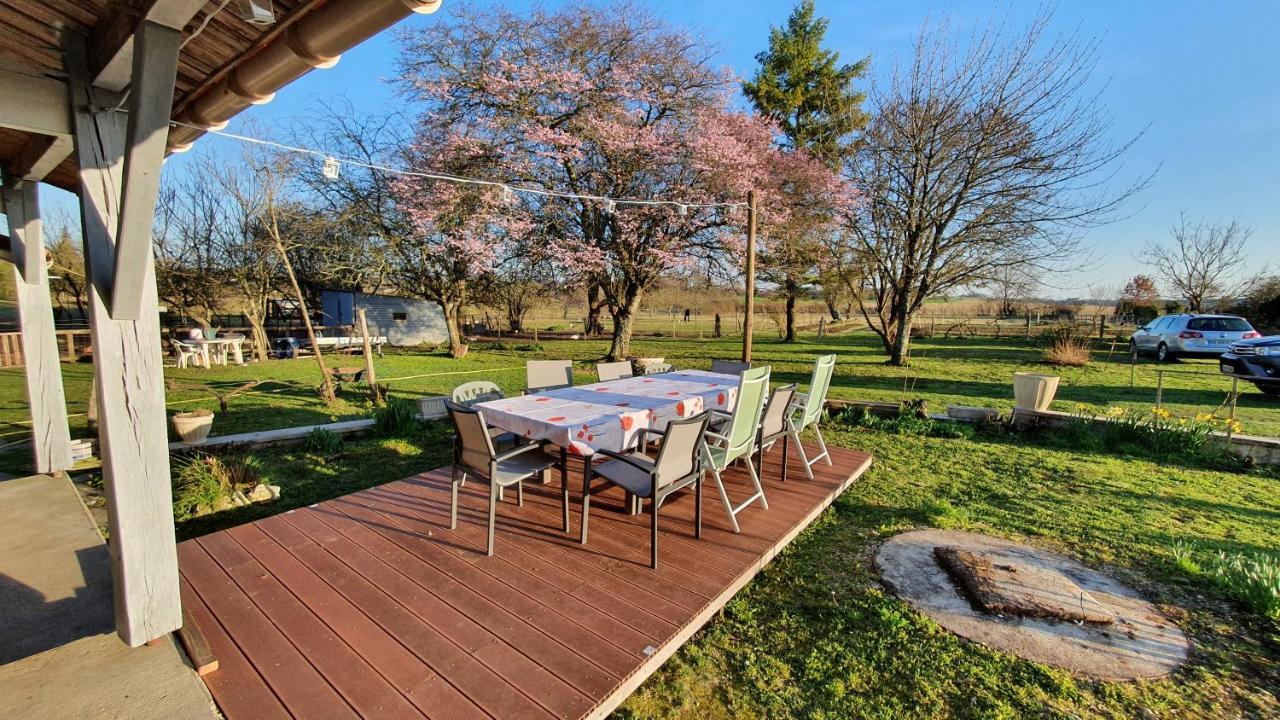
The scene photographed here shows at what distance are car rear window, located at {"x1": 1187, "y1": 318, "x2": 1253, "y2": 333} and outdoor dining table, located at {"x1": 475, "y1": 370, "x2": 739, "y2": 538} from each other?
51.5 ft

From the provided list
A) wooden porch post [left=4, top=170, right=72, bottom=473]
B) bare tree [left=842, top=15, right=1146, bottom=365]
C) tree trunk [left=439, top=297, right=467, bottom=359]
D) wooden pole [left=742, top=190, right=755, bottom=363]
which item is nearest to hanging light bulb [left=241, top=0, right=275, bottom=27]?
wooden porch post [left=4, top=170, right=72, bottom=473]

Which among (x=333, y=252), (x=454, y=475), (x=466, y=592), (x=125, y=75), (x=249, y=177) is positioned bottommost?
(x=466, y=592)

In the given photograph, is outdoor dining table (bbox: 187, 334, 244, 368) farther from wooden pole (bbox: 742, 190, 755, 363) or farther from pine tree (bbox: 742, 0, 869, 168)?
pine tree (bbox: 742, 0, 869, 168)

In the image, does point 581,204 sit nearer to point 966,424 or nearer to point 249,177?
point 249,177

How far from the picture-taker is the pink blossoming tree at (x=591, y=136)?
1155 centimetres

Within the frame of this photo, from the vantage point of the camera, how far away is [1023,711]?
1.98m

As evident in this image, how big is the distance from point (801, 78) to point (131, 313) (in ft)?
68.0

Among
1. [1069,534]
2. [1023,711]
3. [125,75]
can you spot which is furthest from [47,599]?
[1069,534]

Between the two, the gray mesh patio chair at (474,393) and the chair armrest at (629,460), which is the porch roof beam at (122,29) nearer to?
the chair armrest at (629,460)

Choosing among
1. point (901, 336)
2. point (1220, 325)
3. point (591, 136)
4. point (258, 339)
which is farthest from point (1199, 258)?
point (258, 339)

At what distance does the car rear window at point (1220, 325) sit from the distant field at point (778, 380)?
0.89 meters

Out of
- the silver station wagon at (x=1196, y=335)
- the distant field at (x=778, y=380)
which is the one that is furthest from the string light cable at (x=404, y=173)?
the silver station wagon at (x=1196, y=335)

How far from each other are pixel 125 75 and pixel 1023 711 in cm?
415

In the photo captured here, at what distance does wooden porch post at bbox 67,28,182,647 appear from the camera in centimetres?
163
